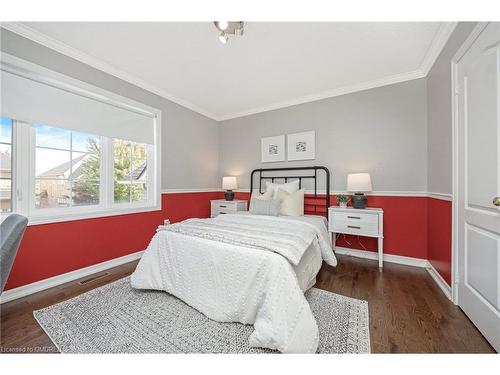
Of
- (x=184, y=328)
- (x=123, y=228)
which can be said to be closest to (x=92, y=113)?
(x=123, y=228)

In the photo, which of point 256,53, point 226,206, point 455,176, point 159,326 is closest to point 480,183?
point 455,176

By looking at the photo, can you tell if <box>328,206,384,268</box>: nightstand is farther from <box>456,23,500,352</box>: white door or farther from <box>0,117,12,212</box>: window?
<box>0,117,12,212</box>: window

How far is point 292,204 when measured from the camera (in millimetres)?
2840

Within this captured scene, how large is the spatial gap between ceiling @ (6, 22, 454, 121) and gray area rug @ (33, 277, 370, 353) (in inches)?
95.7

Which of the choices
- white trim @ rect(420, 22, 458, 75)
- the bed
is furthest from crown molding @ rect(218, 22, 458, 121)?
the bed

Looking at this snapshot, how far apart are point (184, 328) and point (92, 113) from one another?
8.16 feet

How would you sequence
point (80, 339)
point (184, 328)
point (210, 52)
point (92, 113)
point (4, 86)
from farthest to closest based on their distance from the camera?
1. point (92, 113)
2. point (210, 52)
3. point (4, 86)
4. point (184, 328)
5. point (80, 339)

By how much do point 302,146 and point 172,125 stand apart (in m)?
2.17

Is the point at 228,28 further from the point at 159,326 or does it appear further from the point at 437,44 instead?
the point at 159,326
